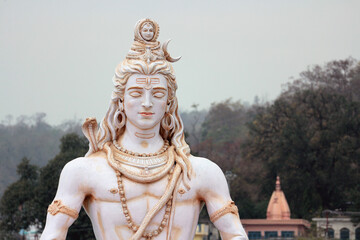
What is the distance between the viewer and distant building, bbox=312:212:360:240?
46469mm

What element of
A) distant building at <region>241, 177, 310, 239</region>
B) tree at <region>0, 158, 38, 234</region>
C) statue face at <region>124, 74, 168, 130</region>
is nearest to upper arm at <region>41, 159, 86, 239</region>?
statue face at <region>124, 74, 168, 130</region>

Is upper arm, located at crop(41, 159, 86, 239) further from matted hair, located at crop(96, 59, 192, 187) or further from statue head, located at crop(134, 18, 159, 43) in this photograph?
statue head, located at crop(134, 18, 159, 43)

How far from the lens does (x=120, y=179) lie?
1019 cm

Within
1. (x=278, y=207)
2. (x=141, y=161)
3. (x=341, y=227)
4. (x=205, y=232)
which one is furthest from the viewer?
(x=278, y=207)

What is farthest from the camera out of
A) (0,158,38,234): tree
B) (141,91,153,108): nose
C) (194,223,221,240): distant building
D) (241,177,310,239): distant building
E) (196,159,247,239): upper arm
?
(241,177,310,239): distant building

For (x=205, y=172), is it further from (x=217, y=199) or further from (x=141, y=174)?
(x=141, y=174)

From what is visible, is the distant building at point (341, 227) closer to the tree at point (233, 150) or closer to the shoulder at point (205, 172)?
the tree at point (233, 150)

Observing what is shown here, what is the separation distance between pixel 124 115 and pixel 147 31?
805 millimetres

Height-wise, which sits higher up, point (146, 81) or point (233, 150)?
point (233, 150)

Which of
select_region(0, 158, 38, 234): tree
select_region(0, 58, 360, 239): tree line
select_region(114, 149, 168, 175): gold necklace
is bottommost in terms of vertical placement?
select_region(114, 149, 168, 175): gold necklace

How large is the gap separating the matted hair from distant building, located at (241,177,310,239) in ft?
121

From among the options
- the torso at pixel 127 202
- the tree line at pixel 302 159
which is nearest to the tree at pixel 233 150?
the tree line at pixel 302 159

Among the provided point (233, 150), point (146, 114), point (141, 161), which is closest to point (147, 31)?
point (146, 114)

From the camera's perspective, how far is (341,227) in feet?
158
